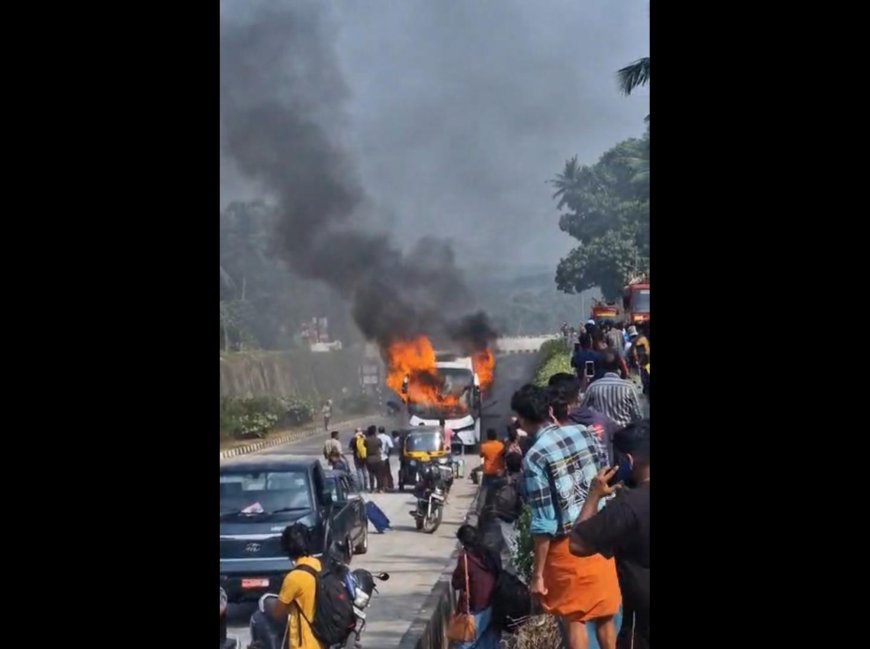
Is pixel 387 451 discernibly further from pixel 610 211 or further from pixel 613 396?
pixel 610 211

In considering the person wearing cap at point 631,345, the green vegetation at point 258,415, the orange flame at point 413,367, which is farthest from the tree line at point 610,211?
the green vegetation at point 258,415

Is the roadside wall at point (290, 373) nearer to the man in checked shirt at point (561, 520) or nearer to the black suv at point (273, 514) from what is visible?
the black suv at point (273, 514)

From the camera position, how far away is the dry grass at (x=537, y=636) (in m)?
4.29

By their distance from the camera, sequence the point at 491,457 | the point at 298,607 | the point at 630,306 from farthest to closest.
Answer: the point at 491,457 < the point at 630,306 < the point at 298,607

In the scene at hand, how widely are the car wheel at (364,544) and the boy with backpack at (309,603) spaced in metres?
0.14

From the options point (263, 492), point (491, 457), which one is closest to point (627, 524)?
point (491, 457)

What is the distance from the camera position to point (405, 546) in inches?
172

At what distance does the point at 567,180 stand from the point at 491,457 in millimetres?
1068
